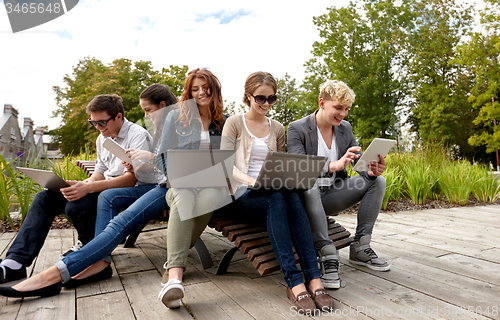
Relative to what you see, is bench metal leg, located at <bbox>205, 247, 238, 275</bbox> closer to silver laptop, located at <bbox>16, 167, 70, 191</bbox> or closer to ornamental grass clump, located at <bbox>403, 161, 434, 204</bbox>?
silver laptop, located at <bbox>16, 167, 70, 191</bbox>

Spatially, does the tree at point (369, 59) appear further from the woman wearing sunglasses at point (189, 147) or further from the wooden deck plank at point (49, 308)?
the wooden deck plank at point (49, 308)

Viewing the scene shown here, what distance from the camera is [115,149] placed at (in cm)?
221

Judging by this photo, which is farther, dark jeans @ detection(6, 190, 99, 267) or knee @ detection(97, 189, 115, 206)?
knee @ detection(97, 189, 115, 206)

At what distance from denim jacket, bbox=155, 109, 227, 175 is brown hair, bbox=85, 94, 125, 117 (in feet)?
1.71

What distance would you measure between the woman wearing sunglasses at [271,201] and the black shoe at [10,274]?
1.32 meters

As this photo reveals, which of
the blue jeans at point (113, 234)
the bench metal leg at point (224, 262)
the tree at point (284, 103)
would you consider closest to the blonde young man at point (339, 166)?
the bench metal leg at point (224, 262)

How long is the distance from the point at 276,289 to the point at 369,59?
20.1 metres

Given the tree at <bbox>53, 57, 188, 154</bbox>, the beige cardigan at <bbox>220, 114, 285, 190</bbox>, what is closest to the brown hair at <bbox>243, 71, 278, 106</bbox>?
the beige cardigan at <bbox>220, 114, 285, 190</bbox>

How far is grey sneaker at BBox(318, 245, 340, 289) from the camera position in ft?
6.47

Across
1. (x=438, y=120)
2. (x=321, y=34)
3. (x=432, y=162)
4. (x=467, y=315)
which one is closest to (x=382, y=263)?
(x=467, y=315)

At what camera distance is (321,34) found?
67.9 ft

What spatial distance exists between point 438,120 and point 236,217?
17.6m

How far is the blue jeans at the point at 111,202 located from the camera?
2129mm

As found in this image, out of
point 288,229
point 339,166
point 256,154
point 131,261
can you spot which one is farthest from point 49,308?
point 339,166
